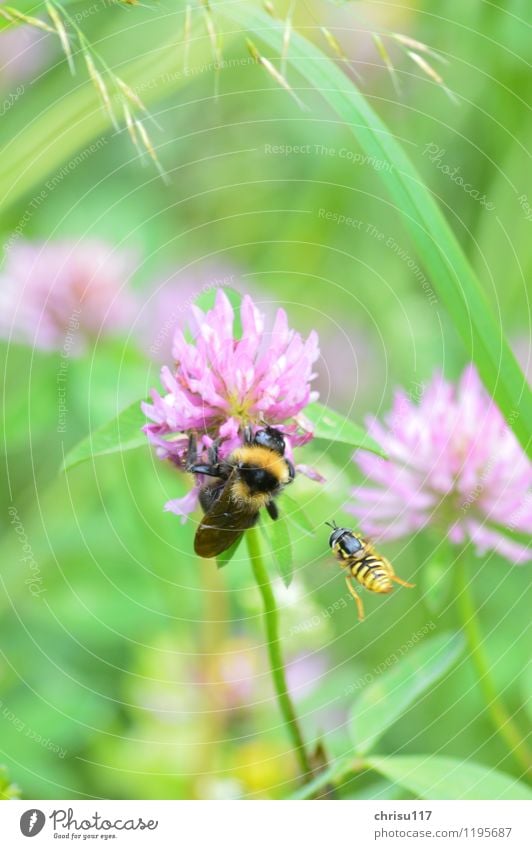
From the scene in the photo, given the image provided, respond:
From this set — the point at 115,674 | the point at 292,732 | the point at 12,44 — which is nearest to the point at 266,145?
the point at 12,44

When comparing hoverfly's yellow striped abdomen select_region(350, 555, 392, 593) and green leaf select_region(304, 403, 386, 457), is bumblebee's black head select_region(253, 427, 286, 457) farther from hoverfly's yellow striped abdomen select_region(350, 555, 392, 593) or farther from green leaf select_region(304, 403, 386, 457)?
hoverfly's yellow striped abdomen select_region(350, 555, 392, 593)

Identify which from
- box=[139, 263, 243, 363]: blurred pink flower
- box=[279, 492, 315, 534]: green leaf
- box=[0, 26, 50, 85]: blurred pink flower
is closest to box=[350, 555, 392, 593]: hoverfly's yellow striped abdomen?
box=[279, 492, 315, 534]: green leaf

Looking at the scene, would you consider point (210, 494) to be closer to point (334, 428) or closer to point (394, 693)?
point (334, 428)

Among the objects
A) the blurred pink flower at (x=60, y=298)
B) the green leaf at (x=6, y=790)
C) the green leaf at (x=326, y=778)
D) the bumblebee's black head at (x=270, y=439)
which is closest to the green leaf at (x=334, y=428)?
the bumblebee's black head at (x=270, y=439)

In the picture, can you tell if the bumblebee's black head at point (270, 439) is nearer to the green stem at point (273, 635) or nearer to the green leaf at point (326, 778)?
the green stem at point (273, 635)

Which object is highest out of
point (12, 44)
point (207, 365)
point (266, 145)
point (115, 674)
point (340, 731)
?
point (12, 44)

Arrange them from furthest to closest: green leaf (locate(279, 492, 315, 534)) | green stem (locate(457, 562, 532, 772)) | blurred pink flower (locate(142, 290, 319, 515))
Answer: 1. green stem (locate(457, 562, 532, 772))
2. green leaf (locate(279, 492, 315, 534))
3. blurred pink flower (locate(142, 290, 319, 515))
